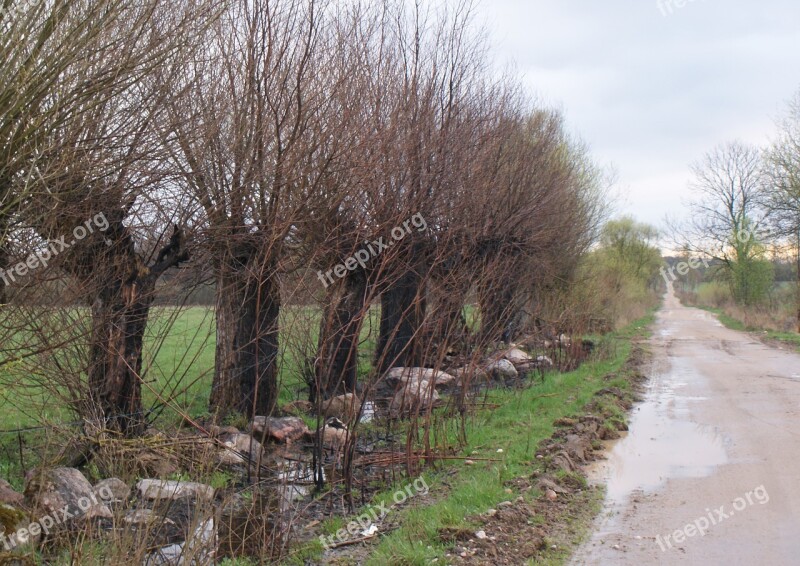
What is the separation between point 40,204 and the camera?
630cm

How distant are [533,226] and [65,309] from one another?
12.1m

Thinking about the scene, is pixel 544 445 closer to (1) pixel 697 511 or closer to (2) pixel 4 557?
(1) pixel 697 511

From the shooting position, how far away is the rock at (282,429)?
10.2 m

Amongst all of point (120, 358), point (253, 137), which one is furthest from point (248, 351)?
point (253, 137)

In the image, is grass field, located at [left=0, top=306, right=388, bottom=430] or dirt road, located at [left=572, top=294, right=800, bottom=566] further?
grass field, located at [left=0, top=306, right=388, bottom=430]

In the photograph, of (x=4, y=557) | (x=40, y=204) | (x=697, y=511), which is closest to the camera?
(x=4, y=557)

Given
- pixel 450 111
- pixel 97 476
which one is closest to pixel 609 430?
pixel 450 111

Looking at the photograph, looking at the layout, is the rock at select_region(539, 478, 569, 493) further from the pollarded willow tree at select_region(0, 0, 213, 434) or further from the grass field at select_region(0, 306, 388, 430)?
the pollarded willow tree at select_region(0, 0, 213, 434)

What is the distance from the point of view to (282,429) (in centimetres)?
1035
